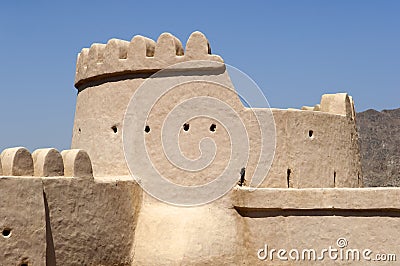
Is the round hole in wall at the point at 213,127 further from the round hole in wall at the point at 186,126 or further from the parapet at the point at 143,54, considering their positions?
the parapet at the point at 143,54

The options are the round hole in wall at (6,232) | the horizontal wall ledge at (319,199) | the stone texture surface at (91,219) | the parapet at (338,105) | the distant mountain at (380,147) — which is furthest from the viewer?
the distant mountain at (380,147)

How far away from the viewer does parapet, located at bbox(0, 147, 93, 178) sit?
32.2ft

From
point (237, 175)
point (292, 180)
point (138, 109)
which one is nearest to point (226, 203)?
point (237, 175)

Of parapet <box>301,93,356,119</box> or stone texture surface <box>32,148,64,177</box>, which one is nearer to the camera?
stone texture surface <box>32,148,64,177</box>

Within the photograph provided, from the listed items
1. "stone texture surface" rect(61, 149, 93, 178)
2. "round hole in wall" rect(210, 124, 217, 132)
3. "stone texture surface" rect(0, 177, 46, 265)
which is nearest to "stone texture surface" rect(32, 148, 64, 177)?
"stone texture surface" rect(61, 149, 93, 178)

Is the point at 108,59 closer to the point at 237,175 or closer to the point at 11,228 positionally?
the point at 237,175

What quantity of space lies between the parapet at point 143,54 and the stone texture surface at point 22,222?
12.8 ft

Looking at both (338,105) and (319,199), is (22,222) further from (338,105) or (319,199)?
(338,105)

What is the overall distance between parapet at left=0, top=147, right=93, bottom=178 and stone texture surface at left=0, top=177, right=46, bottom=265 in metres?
0.37

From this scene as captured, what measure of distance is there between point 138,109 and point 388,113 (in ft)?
Answer: 97.5

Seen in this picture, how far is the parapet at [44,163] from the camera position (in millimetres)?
9812

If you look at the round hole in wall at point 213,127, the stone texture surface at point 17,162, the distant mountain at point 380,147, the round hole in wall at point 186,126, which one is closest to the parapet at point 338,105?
the round hole in wall at point 213,127

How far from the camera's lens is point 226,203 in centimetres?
1202

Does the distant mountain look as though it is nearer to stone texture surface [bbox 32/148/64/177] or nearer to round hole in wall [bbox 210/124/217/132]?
round hole in wall [bbox 210/124/217/132]
